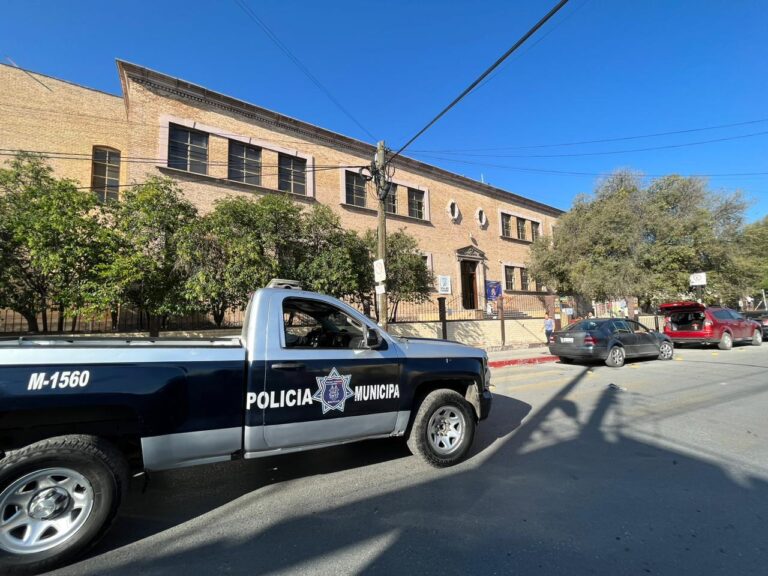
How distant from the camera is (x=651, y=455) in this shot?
4539mm

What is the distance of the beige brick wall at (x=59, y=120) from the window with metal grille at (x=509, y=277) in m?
22.6

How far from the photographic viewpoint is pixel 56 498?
270cm

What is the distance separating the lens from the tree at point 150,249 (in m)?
9.97

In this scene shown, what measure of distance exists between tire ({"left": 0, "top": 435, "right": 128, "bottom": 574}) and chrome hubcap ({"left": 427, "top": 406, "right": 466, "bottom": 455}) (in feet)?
9.25

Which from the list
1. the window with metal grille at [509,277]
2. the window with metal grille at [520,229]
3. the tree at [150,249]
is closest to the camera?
the tree at [150,249]

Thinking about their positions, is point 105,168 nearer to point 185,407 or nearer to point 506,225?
point 185,407

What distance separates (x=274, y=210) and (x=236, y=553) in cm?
1039

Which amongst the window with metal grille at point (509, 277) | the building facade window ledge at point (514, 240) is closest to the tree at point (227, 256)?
the window with metal grille at point (509, 277)

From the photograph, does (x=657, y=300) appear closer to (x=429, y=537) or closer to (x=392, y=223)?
(x=392, y=223)

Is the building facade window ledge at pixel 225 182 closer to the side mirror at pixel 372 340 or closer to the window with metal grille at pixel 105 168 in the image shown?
the window with metal grille at pixel 105 168

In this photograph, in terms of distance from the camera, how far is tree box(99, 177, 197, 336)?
9.97 metres

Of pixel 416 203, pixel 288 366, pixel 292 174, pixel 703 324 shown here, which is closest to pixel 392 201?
pixel 416 203

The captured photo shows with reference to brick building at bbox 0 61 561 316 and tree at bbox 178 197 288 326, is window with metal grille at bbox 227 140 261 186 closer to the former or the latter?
brick building at bbox 0 61 561 316

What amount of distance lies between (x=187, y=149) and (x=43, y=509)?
15911mm
